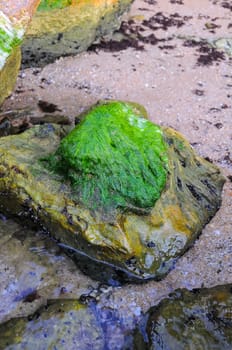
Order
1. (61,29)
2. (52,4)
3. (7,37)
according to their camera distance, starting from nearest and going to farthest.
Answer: (7,37), (52,4), (61,29)

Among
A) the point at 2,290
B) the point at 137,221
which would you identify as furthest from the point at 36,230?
the point at 137,221

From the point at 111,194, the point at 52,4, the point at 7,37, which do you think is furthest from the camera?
the point at 52,4

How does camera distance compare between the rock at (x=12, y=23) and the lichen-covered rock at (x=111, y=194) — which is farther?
the lichen-covered rock at (x=111, y=194)

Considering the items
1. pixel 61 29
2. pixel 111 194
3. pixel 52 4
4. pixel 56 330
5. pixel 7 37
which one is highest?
pixel 7 37

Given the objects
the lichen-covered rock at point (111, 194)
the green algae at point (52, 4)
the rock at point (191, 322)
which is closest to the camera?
the rock at point (191, 322)

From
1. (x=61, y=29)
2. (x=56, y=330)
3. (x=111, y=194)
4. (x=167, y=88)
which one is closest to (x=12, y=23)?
(x=111, y=194)

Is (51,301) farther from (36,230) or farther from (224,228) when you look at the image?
(224,228)

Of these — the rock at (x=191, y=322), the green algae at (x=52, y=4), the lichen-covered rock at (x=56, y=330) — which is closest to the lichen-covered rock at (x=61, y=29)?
the green algae at (x=52, y=4)

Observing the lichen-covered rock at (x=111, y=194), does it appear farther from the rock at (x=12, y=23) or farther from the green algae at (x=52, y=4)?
the green algae at (x=52, y=4)

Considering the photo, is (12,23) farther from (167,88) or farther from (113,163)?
(167,88)
